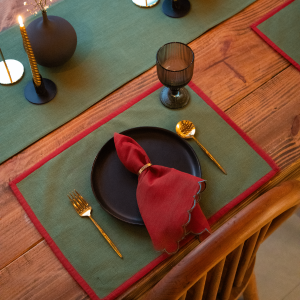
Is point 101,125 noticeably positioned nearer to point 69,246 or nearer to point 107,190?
point 107,190

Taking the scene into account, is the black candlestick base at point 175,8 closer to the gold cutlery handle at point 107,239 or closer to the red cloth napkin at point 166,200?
the red cloth napkin at point 166,200

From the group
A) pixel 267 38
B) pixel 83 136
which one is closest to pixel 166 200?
pixel 83 136

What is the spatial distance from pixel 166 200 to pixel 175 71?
0.28 m

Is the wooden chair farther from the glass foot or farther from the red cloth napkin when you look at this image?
the glass foot

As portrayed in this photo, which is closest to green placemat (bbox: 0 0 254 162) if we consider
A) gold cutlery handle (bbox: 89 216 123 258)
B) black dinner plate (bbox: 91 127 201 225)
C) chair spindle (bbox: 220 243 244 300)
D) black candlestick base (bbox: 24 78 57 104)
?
black candlestick base (bbox: 24 78 57 104)

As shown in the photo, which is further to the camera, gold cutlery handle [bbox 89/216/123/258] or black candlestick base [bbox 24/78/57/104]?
black candlestick base [bbox 24/78/57/104]

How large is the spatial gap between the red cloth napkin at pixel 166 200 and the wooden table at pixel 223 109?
0.07 meters

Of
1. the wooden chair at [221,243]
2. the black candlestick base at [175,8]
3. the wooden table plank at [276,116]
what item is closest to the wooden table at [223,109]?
the wooden table plank at [276,116]

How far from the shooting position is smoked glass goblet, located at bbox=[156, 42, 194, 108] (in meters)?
0.79

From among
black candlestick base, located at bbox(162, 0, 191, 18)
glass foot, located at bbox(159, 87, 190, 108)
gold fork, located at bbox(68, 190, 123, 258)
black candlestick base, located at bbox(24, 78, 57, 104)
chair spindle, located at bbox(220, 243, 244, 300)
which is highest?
black candlestick base, located at bbox(162, 0, 191, 18)

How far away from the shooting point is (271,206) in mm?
541

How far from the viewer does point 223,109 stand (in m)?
0.88

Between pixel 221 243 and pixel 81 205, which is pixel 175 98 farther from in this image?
pixel 221 243

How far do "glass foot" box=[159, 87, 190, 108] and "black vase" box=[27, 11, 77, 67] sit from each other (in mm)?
268
